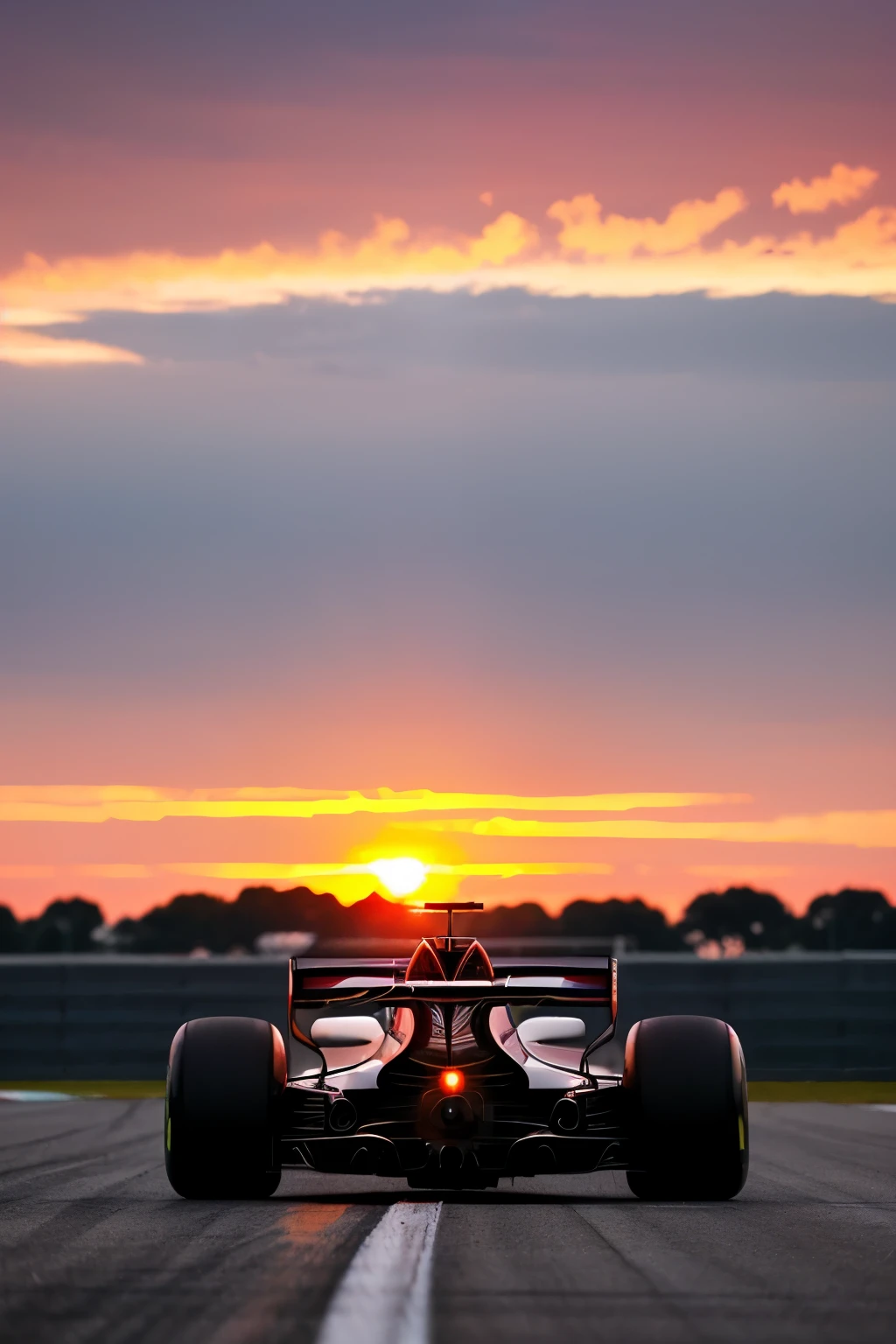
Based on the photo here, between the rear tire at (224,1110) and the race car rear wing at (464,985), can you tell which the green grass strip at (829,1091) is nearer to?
the race car rear wing at (464,985)

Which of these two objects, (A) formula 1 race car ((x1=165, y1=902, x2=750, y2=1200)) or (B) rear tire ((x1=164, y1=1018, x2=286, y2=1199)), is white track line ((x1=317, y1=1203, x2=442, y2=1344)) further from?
(B) rear tire ((x1=164, y1=1018, x2=286, y2=1199))

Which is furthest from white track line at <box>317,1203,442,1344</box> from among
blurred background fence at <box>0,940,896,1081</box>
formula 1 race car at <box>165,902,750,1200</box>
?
blurred background fence at <box>0,940,896,1081</box>

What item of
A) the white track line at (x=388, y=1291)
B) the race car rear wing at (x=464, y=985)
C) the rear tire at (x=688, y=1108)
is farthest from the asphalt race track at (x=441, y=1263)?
the race car rear wing at (x=464, y=985)

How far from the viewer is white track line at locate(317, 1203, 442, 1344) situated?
567 centimetres

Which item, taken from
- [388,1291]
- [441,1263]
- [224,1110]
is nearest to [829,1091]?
[224,1110]

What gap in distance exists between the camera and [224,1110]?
986cm

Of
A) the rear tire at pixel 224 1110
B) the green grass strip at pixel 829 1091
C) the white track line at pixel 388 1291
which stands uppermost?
the rear tire at pixel 224 1110

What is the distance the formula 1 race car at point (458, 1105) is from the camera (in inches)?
381

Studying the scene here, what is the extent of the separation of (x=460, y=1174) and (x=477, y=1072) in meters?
0.49

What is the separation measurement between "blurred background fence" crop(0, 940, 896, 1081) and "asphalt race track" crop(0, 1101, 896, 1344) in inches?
753

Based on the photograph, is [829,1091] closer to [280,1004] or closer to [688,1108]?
[280,1004]

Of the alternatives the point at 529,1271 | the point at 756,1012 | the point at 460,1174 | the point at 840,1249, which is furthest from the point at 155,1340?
the point at 756,1012

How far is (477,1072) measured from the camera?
9859 mm

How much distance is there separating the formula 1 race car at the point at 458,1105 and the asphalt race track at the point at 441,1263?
214mm
